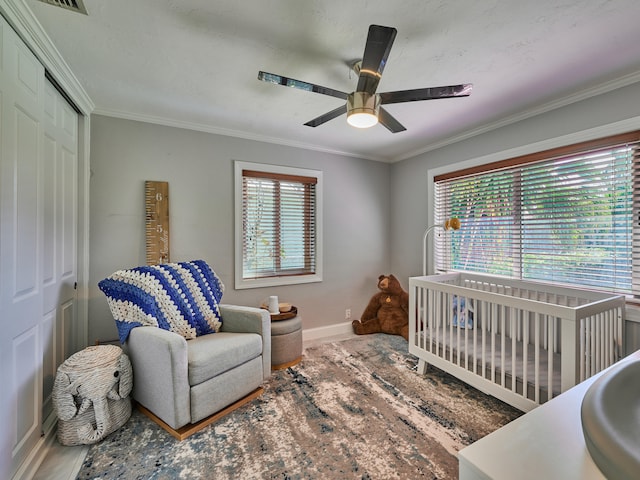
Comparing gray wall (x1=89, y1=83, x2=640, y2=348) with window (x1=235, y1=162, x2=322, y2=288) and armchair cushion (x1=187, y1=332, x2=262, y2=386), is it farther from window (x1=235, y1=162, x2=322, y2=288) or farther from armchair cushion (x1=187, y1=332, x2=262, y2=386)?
armchair cushion (x1=187, y1=332, x2=262, y2=386)

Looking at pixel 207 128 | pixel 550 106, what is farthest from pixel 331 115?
pixel 550 106

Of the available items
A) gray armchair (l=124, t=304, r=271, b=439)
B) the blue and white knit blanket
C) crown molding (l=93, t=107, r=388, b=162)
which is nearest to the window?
crown molding (l=93, t=107, r=388, b=162)

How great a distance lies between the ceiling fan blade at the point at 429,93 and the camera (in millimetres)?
1528

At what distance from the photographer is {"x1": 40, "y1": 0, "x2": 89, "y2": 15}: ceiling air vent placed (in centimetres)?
133

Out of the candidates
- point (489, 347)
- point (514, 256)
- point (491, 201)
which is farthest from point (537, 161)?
point (489, 347)

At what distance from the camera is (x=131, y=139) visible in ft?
8.24

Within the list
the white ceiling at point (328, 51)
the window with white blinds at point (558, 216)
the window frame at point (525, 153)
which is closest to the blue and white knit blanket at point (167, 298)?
the white ceiling at point (328, 51)

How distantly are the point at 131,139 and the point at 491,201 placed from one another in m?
3.40

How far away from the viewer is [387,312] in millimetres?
3494

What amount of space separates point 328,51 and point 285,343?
227cm

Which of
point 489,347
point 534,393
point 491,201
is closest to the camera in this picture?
point 534,393

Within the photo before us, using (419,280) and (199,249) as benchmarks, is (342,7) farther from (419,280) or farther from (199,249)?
(199,249)

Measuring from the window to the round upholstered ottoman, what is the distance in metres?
0.61

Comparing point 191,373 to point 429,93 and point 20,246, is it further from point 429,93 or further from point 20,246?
point 429,93
